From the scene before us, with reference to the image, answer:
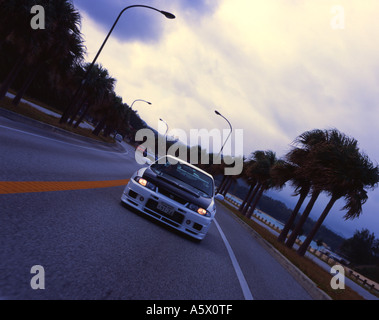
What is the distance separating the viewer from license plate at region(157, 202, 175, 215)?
20.1ft

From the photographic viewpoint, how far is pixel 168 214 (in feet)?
20.3

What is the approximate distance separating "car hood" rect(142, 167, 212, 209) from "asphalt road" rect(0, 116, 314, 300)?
0.88m

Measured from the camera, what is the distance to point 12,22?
18.6m

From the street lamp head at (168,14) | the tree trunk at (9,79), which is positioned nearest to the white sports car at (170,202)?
the street lamp head at (168,14)

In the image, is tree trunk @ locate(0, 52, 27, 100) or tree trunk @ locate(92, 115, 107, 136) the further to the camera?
tree trunk @ locate(92, 115, 107, 136)

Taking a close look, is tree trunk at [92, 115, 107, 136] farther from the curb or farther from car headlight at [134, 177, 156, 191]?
car headlight at [134, 177, 156, 191]

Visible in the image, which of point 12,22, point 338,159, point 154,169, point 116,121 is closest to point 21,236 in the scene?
point 154,169

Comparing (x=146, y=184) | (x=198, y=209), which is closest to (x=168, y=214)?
(x=198, y=209)

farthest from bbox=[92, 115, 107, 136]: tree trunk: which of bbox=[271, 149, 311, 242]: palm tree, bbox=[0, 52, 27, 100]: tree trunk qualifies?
bbox=[271, 149, 311, 242]: palm tree

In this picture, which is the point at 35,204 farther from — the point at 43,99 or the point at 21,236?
the point at 43,99

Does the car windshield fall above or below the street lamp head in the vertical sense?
below

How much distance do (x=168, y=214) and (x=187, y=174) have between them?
1562 mm

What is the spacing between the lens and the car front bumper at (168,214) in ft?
20.1
